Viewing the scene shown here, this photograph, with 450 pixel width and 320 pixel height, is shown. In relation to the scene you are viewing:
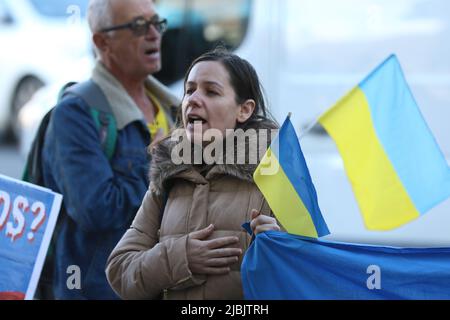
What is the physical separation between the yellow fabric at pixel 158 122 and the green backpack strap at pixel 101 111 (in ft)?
0.70

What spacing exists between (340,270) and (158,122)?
5.11 ft

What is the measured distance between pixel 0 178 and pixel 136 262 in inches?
25.9

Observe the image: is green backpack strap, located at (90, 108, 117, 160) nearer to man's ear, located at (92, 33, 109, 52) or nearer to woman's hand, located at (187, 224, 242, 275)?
man's ear, located at (92, 33, 109, 52)

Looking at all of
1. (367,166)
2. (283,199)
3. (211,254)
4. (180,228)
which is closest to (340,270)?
(283,199)

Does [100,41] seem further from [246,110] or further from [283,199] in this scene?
[283,199]

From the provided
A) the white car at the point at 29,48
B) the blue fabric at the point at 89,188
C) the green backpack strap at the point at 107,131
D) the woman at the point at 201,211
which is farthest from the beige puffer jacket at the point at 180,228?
the white car at the point at 29,48

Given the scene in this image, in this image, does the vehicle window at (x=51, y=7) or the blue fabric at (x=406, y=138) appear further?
the vehicle window at (x=51, y=7)

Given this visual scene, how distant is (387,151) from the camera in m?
4.18

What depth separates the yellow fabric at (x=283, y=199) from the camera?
3.10 m

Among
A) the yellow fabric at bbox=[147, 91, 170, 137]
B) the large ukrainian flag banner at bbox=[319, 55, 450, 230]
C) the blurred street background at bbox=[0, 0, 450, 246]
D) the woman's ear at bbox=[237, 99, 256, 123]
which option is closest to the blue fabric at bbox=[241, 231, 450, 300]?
the woman's ear at bbox=[237, 99, 256, 123]

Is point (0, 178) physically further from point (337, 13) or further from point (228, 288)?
point (337, 13)

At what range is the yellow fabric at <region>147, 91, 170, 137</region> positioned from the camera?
4422mm

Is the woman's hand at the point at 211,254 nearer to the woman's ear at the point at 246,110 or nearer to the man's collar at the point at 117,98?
the woman's ear at the point at 246,110

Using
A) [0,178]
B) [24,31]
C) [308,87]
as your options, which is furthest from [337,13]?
[24,31]
